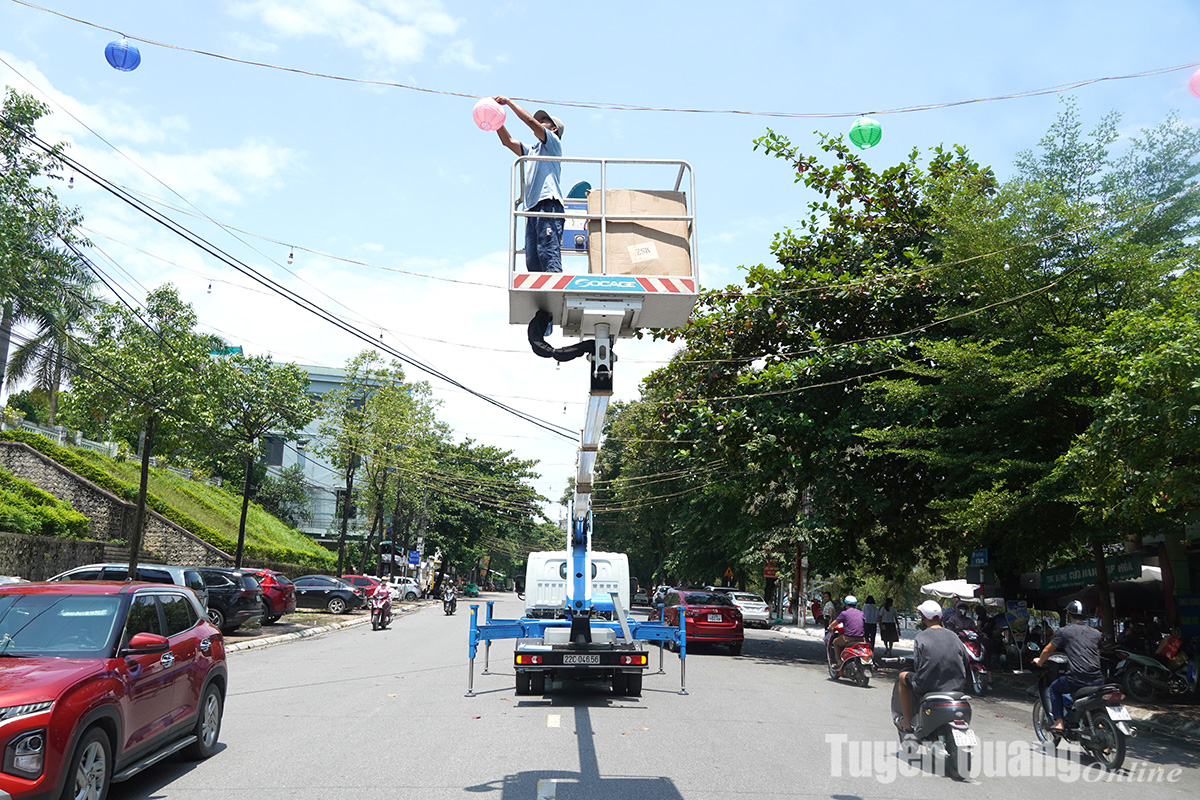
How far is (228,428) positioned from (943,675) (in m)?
31.3

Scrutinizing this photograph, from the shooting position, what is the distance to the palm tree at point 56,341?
32.1 metres

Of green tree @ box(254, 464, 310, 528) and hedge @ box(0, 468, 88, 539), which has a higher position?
green tree @ box(254, 464, 310, 528)

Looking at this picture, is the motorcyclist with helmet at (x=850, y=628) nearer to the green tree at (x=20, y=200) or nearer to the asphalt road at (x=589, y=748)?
the asphalt road at (x=589, y=748)

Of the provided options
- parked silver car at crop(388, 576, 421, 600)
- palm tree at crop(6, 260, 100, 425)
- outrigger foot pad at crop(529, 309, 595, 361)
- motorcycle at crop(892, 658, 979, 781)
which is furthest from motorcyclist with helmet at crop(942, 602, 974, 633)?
parked silver car at crop(388, 576, 421, 600)

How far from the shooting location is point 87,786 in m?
5.88

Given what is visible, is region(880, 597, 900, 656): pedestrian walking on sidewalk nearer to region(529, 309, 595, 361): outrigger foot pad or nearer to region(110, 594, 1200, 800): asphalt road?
region(110, 594, 1200, 800): asphalt road

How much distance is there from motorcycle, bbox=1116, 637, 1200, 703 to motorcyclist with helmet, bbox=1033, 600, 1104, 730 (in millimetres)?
6706

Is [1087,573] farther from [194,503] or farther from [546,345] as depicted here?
[194,503]

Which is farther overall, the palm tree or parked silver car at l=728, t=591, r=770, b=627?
parked silver car at l=728, t=591, r=770, b=627

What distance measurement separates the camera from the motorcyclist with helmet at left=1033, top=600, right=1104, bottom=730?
9.52 metres

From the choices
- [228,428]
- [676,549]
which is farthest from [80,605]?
[676,549]

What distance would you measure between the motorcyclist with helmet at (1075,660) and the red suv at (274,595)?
21197 millimetres

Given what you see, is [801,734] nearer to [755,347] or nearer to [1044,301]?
[1044,301]

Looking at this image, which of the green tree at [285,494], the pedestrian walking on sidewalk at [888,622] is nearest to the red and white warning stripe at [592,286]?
the pedestrian walking on sidewalk at [888,622]
